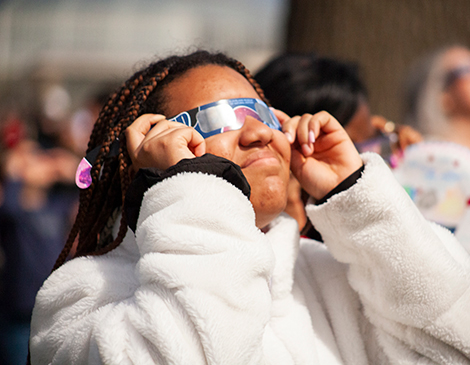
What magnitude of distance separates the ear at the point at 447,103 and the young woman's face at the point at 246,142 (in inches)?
84.5

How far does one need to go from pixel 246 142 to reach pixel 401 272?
718 mm

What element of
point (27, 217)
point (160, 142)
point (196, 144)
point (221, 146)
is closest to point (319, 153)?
point (221, 146)

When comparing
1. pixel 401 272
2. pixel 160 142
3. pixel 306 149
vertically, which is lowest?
pixel 401 272

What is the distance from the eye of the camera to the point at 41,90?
19406mm

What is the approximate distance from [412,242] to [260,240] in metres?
0.56

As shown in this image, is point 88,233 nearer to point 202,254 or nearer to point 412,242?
point 202,254

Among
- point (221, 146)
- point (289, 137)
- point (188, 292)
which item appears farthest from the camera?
point (289, 137)

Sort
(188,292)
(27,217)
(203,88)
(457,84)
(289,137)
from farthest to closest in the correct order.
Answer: (27,217) → (457,84) → (289,137) → (203,88) → (188,292)

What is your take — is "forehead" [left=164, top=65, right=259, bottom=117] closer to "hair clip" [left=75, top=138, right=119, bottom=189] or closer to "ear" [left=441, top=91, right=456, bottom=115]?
"hair clip" [left=75, top=138, right=119, bottom=189]

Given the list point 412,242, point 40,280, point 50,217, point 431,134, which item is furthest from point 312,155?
point 50,217

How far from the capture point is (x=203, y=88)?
5.78ft

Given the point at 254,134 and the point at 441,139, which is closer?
the point at 254,134

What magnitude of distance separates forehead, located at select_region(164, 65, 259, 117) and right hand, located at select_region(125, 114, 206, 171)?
116mm

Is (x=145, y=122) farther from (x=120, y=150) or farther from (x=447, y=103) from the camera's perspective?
(x=447, y=103)
